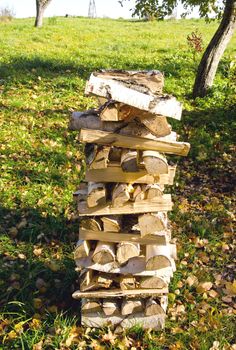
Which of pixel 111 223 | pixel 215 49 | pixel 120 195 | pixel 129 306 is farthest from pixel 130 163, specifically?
pixel 215 49

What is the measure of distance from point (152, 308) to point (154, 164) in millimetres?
1751

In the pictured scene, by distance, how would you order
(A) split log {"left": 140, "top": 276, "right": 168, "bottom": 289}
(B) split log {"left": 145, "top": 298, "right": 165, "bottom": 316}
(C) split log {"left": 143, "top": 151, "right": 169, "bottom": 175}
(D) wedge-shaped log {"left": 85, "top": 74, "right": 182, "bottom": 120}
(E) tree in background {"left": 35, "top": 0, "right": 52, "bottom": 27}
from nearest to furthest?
(D) wedge-shaped log {"left": 85, "top": 74, "right": 182, "bottom": 120}
(C) split log {"left": 143, "top": 151, "right": 169, "bottom": 175}
(A) split log {"left": 140, "top": 276, "right": 168, "bottom": 289}
(B) split log {"left": 145, "top": 298, "right": 165, "bottom": 316}
(E) tree in background {"left": 35, "top": 0, "right": 52, "bottom": 27}

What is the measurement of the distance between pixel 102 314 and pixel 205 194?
3.62 meters

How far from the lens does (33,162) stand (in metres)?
7.45

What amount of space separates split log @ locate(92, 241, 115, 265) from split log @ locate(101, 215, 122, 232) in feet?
0.60

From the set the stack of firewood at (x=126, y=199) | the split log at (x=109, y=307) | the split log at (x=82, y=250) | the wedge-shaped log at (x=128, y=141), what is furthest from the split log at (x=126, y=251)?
the wedge-shaped log at (x=128, y=141)

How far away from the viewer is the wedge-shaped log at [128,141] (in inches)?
142

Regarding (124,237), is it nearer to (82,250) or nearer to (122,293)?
(82,250)

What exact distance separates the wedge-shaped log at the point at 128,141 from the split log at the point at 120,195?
1.44 ft

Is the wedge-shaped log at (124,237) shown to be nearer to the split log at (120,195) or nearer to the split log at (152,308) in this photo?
the split log at (120,195)

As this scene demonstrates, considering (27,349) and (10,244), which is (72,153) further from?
(27,349)

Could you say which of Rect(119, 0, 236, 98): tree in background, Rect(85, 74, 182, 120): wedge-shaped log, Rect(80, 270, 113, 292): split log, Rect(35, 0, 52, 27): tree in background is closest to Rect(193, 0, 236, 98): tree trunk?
Rect(119, 0, 236, 98): tree in background

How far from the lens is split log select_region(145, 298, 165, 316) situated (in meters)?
4.35

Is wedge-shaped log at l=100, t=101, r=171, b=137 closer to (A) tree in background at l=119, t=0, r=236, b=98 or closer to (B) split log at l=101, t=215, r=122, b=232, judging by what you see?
(B) split log at l=101, t=215, r=122, b=232
